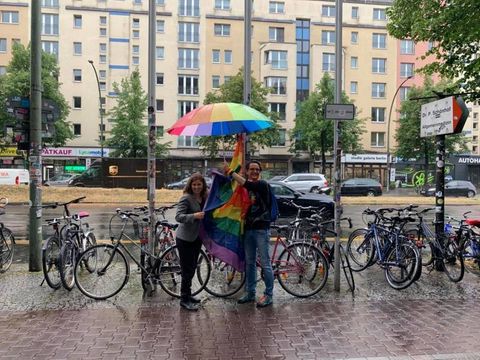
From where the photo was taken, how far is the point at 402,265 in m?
7.15

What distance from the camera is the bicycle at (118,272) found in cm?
654

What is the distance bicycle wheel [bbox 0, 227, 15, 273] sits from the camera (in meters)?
8.27

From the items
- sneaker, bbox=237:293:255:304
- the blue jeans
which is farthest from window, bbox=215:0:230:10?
sneaker, bbox=237:293:255:304

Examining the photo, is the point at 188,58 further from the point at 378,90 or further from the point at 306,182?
the point at 306,182

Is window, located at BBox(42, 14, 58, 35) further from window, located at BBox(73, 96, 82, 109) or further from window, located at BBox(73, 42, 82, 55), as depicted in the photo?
window, located at BBox(73, 96, 82, 109)

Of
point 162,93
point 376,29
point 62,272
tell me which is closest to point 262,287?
point 62,272

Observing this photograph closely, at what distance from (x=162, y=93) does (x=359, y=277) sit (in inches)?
1977

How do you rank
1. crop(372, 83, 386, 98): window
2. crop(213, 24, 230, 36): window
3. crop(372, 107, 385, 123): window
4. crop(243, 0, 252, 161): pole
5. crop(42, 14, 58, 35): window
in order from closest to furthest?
crop(243, 0, 252, 161): pole → crop(42, 14, 58, 35): window → crop(213, 24, 230, 36): window → crop(372, 107, 385, 123): window → crop(372, 83, 386, 98): window

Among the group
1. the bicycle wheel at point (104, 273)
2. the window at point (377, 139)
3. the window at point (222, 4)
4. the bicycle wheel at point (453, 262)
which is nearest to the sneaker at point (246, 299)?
the bicycle wheel at point (104, 273)

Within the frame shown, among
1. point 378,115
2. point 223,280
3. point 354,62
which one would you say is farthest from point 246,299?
point 354,62

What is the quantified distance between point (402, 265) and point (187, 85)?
51503 millimetres

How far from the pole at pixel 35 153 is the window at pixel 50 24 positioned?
167 feet

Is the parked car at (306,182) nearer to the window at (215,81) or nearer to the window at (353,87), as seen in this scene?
the window at (215,81)

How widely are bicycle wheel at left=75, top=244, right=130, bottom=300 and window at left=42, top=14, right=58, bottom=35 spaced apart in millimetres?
53603
